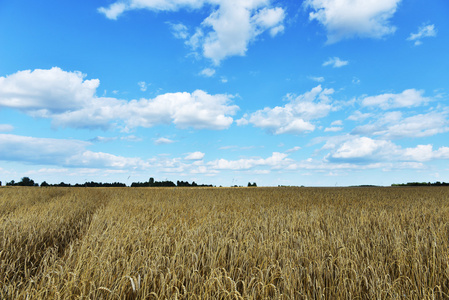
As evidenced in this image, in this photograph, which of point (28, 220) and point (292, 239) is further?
point (28, 220)

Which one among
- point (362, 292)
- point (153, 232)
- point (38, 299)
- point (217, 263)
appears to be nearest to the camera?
point (38, 299)

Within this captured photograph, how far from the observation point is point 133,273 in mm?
3070

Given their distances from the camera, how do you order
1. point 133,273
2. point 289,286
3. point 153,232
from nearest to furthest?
point 289,286 → point 133,273 → point 153,232

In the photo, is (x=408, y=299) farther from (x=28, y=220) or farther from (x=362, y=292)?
(x=28, y=220)

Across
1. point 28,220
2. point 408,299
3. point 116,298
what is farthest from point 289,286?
point 28,220

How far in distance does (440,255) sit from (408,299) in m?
1.58

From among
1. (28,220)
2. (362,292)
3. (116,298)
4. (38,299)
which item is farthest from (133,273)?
(28,220)

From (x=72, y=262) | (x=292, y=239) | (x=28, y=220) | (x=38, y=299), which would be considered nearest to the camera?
(x=38, y=299)

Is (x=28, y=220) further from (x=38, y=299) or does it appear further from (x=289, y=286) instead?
(x=289, y=286)

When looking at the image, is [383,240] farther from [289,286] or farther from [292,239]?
[289,286]

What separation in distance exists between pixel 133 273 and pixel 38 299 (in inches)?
36.1

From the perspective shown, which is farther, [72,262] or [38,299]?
[72,262]

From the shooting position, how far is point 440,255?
3.56 meters

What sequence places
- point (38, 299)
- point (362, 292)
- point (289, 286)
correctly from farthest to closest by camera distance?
point (362, 292), point (289, 286), point (38, 299)
